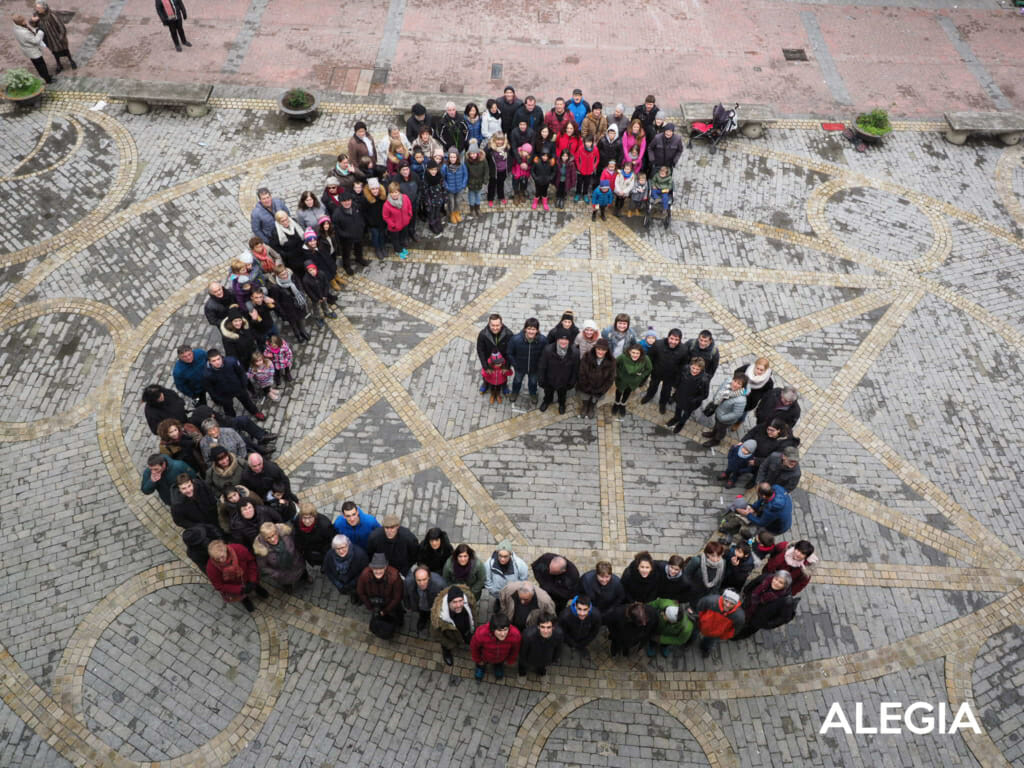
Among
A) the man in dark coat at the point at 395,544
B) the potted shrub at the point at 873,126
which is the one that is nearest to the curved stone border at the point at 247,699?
the man in dark coat at the point at 395,544

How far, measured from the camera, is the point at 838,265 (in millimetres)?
14773

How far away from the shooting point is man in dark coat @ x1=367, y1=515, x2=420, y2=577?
8.89m

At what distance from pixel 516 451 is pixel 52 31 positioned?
1649cm

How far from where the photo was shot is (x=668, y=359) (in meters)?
11.2

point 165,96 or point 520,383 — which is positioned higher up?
point 165,96

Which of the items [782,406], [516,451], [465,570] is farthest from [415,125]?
[465,570]

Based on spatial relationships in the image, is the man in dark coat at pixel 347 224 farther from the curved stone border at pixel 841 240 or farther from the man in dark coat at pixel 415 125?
the curved stone border at pixel 841 240

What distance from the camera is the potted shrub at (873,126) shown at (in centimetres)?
1731

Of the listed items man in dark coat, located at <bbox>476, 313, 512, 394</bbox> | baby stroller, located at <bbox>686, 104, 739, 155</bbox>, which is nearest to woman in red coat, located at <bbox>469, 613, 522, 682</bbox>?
man in dark coat, located at <bbox>476, 313, 512, 394</bbox>

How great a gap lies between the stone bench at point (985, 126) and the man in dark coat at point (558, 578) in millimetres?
15611

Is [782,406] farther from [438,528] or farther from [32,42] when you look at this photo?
[32,42]

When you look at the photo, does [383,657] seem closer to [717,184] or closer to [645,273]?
[645,273]

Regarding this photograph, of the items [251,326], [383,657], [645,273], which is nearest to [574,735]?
[383,657]

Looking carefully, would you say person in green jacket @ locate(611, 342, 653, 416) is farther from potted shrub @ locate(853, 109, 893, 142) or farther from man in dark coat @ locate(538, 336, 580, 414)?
potted shrub @ locate(853, 109, 893, 142)
